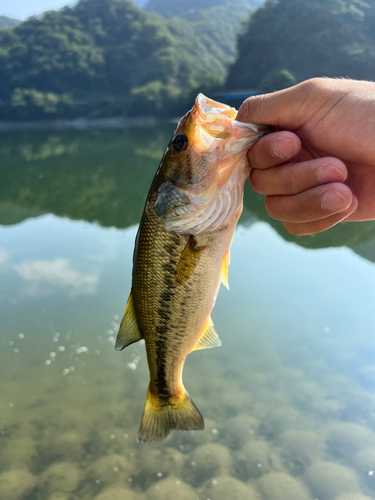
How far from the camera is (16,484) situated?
372cm

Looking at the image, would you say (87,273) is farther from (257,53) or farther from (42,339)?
(257,53)

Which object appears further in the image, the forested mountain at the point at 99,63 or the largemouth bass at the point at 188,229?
the forested mountain at the point at 99,63

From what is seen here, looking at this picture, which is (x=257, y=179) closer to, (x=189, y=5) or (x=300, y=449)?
(x=300, y=449)

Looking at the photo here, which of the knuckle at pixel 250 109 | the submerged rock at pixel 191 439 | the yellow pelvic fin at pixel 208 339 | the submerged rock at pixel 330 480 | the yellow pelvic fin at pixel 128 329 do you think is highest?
the knuckle at pixel 250 109

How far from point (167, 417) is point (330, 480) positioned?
7.81 ft

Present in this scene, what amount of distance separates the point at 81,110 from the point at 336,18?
4544cm

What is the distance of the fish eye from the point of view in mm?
1761

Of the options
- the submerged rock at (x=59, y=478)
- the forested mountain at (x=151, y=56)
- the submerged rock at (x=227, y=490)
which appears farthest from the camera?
the forested mountain at (x=151, y=56)

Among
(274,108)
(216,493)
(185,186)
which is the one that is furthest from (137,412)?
(274,108)

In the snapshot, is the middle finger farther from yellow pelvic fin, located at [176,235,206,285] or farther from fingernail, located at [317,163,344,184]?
yellow pelvic fin, located at [176,235,206,285]

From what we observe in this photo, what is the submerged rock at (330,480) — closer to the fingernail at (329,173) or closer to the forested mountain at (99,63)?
the fingernail at (329,173)

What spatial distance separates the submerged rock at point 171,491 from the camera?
11.6 ft

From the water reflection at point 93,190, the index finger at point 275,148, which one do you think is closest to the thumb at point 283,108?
the index finger at point 275,148

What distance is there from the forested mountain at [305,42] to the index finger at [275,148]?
54.0 meters
